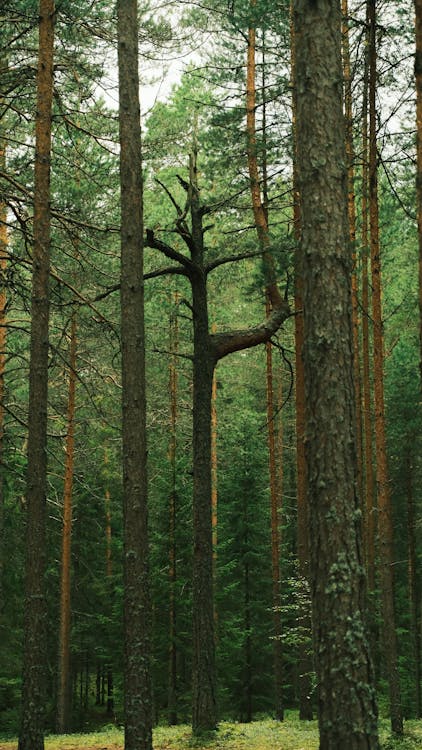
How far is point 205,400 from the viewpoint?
1101 centimetres

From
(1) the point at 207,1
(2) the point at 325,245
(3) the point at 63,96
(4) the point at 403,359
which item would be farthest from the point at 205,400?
(4) the point at 403,359

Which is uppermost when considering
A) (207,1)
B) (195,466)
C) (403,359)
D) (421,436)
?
(207,1)

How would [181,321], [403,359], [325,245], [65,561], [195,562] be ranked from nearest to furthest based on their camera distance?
[325,245]
[195,562]
[65,561]
[181,321]
[403,359]

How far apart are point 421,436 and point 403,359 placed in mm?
2708

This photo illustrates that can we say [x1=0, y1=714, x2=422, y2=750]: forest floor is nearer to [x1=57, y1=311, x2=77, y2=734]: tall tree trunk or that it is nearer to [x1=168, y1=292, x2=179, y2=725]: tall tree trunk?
[x1=57, y1=311, x2=77, y2=734]: tall tree trunk

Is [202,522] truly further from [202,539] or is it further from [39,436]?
[39,436]

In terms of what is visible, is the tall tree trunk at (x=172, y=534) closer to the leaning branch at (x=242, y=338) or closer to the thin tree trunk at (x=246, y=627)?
the thin tree trunk at (x=246, y=627)

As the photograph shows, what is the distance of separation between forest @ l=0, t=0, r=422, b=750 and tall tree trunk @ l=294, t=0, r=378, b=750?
0.6 inches

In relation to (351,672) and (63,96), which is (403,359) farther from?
(351,672)

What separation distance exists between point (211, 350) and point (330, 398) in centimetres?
664

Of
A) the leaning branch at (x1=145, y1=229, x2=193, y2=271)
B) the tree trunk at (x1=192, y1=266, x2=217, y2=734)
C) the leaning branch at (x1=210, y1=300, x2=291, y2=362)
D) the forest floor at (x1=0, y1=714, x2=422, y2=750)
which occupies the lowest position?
the forest floor at (x1=0, y1=714, x2=422, y2=750)

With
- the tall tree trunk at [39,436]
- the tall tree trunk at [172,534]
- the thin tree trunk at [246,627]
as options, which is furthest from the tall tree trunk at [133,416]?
the thin tree trunk at [246,627]

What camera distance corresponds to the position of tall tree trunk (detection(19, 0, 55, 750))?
26.8 feet

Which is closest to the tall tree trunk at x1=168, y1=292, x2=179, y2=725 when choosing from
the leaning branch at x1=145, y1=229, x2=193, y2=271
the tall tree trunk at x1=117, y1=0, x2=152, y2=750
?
the leaning branch at x1=145, y1=229, x2=193, y2=271
